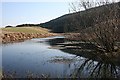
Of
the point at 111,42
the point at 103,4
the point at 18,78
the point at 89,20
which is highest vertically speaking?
the point at 103,4

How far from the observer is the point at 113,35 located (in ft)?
88.9

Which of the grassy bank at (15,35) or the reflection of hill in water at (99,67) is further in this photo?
the grassy bank at (15,35)

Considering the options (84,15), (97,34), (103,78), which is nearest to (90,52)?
(97,34)

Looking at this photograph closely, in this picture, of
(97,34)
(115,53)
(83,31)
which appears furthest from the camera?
(83,31)

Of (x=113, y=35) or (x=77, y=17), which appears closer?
(x=113, y=35)

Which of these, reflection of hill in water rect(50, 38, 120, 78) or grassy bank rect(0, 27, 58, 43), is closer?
reflection of hill in water rect(50, 38, 120, 78)

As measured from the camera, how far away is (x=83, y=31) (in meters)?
30.1

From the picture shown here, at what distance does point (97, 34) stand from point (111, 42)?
192 centimetres

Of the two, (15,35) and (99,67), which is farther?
(15,35)

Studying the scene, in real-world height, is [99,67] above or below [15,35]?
below

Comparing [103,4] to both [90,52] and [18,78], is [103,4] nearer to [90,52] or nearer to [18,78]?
[90,52]

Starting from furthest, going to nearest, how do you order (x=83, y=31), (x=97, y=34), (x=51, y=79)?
(x=83, y=31)
(x=97, y=34)
(x=51, y=79)

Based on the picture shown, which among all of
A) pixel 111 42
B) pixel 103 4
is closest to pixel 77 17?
pixel 103 4

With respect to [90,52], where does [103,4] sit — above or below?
above
